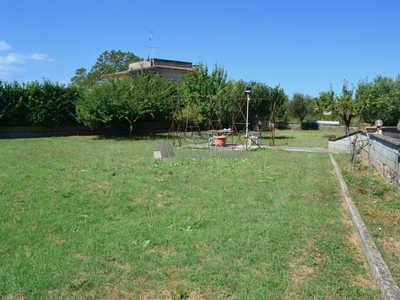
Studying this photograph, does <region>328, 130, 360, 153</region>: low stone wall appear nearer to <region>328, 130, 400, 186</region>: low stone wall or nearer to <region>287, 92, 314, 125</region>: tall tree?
<region>328, 130, 400, 186</region>: low stone wall

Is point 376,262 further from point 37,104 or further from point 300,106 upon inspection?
point 300,106

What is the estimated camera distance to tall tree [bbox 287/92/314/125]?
1463 inches

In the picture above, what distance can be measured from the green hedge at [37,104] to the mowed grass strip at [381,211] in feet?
60.4

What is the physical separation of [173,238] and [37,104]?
1970 centimetres

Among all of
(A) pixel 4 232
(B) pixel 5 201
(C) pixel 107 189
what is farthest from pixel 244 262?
(B) pixel 5 201

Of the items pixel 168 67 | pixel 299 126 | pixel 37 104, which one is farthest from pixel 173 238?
pixel 168 67

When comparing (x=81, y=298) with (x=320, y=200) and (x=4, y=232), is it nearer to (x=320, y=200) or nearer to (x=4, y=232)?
(x=4, y=232)

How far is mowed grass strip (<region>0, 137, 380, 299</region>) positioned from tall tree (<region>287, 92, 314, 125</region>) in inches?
1228

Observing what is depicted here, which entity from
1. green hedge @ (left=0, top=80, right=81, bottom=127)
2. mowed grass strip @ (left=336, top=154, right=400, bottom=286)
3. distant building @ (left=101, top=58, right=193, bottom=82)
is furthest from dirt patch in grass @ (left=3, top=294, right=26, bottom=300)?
distant building @ (left=101, top=58, right=193, bottom=82)

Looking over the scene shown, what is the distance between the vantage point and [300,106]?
37344 mm

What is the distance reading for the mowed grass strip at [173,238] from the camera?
3.14 meters

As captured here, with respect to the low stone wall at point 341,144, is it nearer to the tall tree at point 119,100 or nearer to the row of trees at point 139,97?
the row of trees at point 139,97

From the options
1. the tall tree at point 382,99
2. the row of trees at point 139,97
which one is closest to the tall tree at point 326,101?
the tall tree at point 382,99

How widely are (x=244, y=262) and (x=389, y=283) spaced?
1.44m
